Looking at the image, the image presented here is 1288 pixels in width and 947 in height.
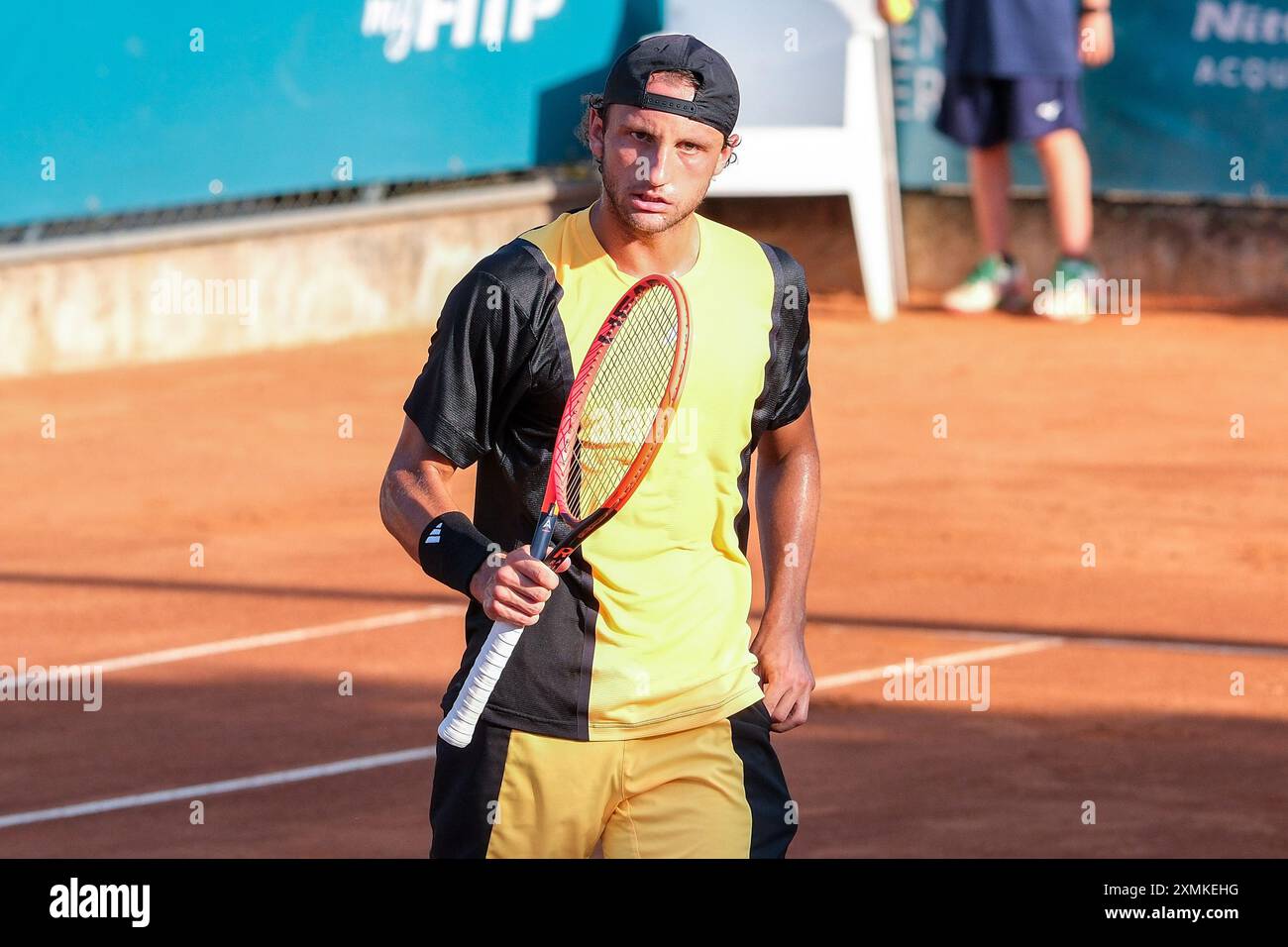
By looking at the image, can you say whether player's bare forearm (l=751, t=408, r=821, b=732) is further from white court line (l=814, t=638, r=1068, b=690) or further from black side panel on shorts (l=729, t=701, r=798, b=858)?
white court line (l=814, t=638, r=1068, b=690)

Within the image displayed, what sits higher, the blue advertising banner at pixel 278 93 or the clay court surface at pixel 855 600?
the blue advertising banner at pixel 278 93

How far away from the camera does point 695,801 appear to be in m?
3.67

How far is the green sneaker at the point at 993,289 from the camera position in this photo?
1589 cm

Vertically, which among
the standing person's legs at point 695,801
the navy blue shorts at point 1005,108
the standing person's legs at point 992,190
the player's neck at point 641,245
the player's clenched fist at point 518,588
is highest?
the navy blue shorts at point 1005,108

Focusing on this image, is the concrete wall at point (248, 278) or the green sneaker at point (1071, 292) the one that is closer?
the concrete wall at point (248, 278)

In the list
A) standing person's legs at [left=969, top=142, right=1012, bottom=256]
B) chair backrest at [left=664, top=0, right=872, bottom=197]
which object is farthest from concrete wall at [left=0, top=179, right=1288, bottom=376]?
chair backrest at [left=664, top=0, right=872, bottom=197]

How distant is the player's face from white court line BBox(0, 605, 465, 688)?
4.83 metres

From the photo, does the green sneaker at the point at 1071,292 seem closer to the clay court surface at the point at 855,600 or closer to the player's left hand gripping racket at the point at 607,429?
the clay court surface at the point at 855,600

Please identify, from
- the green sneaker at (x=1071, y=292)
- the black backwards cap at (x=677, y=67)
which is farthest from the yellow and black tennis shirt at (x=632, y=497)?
the green sneaker at (x=1071, y=292)

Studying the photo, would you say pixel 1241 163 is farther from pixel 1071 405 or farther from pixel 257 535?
pixel 257 535

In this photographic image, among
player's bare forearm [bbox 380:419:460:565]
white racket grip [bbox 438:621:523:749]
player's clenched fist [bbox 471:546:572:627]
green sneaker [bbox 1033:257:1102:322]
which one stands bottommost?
white racket grip [bbox 438:621:523:749]

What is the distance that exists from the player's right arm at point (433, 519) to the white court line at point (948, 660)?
409 centimetres

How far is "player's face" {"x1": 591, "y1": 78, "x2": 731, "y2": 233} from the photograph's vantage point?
357 centimetres
